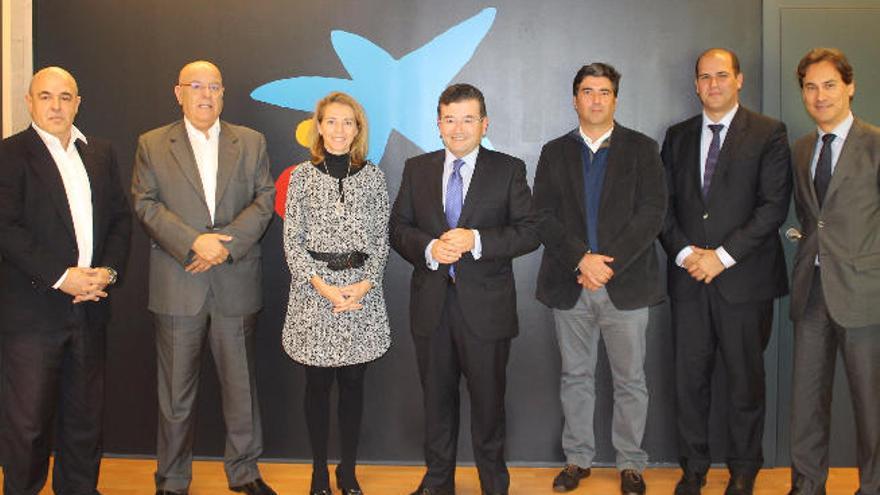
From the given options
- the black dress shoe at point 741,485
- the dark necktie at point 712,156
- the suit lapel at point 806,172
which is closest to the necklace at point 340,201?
the dark necktie at point 712,156

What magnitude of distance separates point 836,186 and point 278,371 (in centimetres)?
291

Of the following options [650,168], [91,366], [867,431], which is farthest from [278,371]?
[867,431]

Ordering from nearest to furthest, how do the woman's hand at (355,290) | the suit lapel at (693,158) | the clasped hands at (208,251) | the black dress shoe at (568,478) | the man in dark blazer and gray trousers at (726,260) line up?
the woman's hand at (355,290), the clasped hands at (208,251), the man in dark blazer and gray trousers at (726,260), the suit lapel at (693,158), the black dress shoe at (568,478)

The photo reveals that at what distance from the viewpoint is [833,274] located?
346 centimetres

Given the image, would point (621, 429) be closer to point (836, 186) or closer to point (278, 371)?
point (836, 186)

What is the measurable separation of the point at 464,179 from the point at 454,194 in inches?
3.2

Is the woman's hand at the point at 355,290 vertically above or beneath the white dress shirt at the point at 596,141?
beneath

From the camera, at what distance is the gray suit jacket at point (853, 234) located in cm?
341

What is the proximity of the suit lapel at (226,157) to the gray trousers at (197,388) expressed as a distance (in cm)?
53

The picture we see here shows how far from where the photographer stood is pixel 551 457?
14.5 feet

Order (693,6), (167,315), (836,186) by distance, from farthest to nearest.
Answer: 1. (693,6)
2. (167,315)
3. (836,186)

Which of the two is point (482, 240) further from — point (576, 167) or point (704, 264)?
point (704, 264)

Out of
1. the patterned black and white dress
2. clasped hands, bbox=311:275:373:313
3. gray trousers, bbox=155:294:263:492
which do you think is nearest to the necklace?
the patterned black and white dress

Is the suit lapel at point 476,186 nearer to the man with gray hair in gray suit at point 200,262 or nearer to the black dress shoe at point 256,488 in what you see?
the man with gray hair in gray suit at point 200,262
